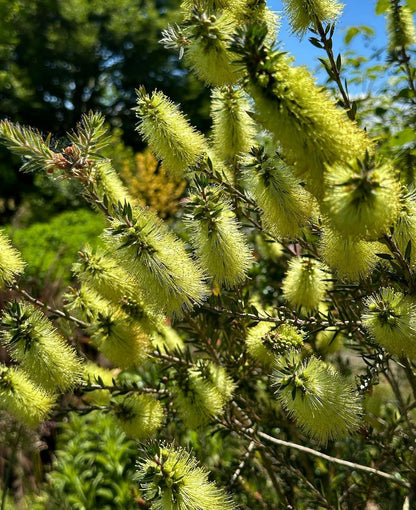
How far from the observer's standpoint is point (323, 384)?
84 centimetres

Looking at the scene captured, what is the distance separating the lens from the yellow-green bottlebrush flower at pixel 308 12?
2.76 feet

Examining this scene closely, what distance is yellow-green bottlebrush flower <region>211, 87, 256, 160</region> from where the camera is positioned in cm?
108

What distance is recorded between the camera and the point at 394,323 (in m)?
0.83

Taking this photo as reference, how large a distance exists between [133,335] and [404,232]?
2.11 feet

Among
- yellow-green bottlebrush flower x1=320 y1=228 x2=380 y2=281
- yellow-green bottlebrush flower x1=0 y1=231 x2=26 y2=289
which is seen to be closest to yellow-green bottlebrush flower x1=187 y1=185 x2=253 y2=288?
yellow-green bottlebrush flower x1=320 y1=228 x2=380 y2=281

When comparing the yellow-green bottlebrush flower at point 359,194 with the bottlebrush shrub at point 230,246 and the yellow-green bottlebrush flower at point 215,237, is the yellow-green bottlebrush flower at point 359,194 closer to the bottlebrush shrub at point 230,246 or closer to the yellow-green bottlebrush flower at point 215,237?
the bottlebrush shrub at point 230,246

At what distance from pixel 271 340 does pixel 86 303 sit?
1.56 ft

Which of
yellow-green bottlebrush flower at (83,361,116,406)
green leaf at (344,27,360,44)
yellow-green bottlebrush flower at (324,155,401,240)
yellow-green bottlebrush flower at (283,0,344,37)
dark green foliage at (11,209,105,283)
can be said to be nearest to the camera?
yellow-green bottlebrush flower at (324,155,401,240)

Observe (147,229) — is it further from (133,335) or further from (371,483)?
(371,483)

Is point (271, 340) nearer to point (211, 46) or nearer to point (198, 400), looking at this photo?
point (198, 400)

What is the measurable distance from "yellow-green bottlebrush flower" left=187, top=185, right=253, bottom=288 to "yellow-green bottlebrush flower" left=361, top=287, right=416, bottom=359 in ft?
0.87

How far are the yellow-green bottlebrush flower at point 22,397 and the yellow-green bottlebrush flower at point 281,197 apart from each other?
0.68m

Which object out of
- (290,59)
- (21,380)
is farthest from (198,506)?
(290,59)

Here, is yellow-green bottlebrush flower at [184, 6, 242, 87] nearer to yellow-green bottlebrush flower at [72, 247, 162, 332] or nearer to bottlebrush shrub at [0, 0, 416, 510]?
bottlebrush shrub at [0, 0, 416, 510]
